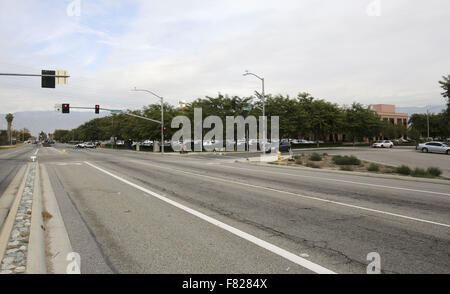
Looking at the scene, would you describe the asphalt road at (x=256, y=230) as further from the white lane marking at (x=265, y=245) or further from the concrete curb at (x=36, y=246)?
the concrete curb at (x=36, y=246)

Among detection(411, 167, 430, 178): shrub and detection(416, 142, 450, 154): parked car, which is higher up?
detection(416, 142, 450, 154): parked car

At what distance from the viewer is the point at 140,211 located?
7.58m

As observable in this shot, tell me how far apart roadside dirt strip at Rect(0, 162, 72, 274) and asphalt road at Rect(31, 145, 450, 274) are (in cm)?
26

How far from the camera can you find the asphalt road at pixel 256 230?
4312mm

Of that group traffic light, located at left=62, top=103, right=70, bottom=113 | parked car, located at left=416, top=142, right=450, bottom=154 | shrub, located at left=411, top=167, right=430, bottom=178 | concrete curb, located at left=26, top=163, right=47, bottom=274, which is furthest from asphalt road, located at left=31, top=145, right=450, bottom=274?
parked car, located at left=416, top=142, right=450, bottom=154

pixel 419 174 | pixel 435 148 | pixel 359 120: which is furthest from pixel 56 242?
pixel 359 120

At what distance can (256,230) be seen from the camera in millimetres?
5906

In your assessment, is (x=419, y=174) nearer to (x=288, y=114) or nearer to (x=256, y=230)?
(x=256, y=230)

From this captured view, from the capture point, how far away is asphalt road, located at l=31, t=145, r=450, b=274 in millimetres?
4312

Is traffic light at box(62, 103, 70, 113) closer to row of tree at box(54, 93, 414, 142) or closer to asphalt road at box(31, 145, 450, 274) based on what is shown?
row of tree at box(54, 93, 414, 142)

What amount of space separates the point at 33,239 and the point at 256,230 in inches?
154

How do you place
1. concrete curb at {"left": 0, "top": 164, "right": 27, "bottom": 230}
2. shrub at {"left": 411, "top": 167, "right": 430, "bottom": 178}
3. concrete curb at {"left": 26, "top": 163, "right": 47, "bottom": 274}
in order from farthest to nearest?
1. shrub at {"left": 411, "top": 167, "right": 430, "bottom": 178}
2. concrete curb at {"left": 0, "top": 164, "right": 27, "bottom": 230}
3. concrete curb at {"left": 26, "top": 163, "right": 47, "bottom": 274}
